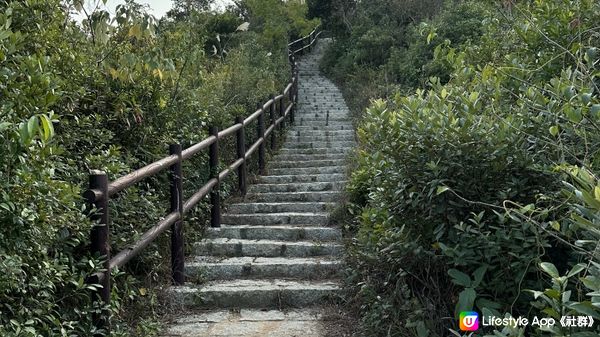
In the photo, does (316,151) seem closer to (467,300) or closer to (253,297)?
(253,297)

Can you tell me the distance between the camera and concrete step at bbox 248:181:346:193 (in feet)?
22.1

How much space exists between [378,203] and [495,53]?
1.88 metres

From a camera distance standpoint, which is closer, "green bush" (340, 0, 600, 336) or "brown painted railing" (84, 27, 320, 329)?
Result: "green bush" (340, 0, 600, 336)

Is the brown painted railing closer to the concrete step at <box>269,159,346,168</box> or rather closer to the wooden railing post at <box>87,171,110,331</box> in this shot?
the wooden railing post at <box>87,171,110,331</box>

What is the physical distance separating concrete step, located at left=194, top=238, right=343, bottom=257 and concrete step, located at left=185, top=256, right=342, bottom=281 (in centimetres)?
29

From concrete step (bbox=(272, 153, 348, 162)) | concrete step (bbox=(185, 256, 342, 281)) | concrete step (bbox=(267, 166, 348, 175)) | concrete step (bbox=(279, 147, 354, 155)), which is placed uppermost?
concrete step (bbox=(279, 147, 354, 155))

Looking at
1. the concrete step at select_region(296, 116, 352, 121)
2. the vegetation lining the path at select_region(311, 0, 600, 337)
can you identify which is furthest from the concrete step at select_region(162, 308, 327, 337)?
the concrete step at select_region(296, 116, 352, 121)

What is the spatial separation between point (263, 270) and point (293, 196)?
2.02m

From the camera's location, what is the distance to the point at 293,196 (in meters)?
6.49

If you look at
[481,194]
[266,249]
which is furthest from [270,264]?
[481,194]

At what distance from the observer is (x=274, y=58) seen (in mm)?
16578

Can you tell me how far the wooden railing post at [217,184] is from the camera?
5230 millimetres

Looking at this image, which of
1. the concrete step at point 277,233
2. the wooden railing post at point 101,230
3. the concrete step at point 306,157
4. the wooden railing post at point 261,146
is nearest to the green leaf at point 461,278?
the wooden railing post at point 101,230

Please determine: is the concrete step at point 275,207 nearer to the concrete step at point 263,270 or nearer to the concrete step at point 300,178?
the concrete step at point 300,178
